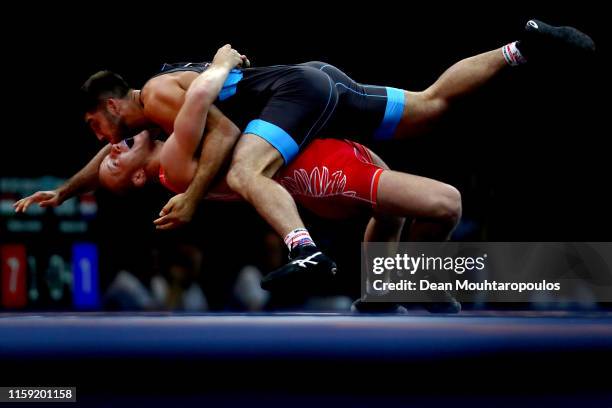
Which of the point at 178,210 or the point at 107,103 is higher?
the point at 107,103

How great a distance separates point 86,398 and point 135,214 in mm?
4642

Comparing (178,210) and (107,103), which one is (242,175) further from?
(107,103)

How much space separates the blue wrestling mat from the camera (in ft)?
4.53

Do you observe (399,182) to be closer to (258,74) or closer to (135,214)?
(258,74)

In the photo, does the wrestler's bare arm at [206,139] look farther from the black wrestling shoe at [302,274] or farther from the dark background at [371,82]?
the dark background at [371,82]

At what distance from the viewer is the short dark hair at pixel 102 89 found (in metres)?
2.26

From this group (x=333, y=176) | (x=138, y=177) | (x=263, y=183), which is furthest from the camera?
(x=138, y=177)

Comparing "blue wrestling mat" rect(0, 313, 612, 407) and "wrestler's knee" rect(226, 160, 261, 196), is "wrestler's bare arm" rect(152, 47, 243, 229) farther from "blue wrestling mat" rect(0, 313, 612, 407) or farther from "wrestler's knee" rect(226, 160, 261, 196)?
"blue wrestling mat" rect(0, 313, 612, 407)

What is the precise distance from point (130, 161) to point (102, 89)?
25 centimetres

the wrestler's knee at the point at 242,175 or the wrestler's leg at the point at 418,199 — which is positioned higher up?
the wrestler's knee at the point at 242,175

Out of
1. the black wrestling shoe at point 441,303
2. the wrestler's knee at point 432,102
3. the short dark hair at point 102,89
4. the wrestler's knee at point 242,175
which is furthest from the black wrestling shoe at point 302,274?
the short dark hair at point 102,89

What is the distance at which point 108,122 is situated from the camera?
7.45 ft

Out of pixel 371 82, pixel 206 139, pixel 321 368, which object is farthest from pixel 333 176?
pixel 371 82

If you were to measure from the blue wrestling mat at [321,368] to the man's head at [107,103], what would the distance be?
38.6 inches
